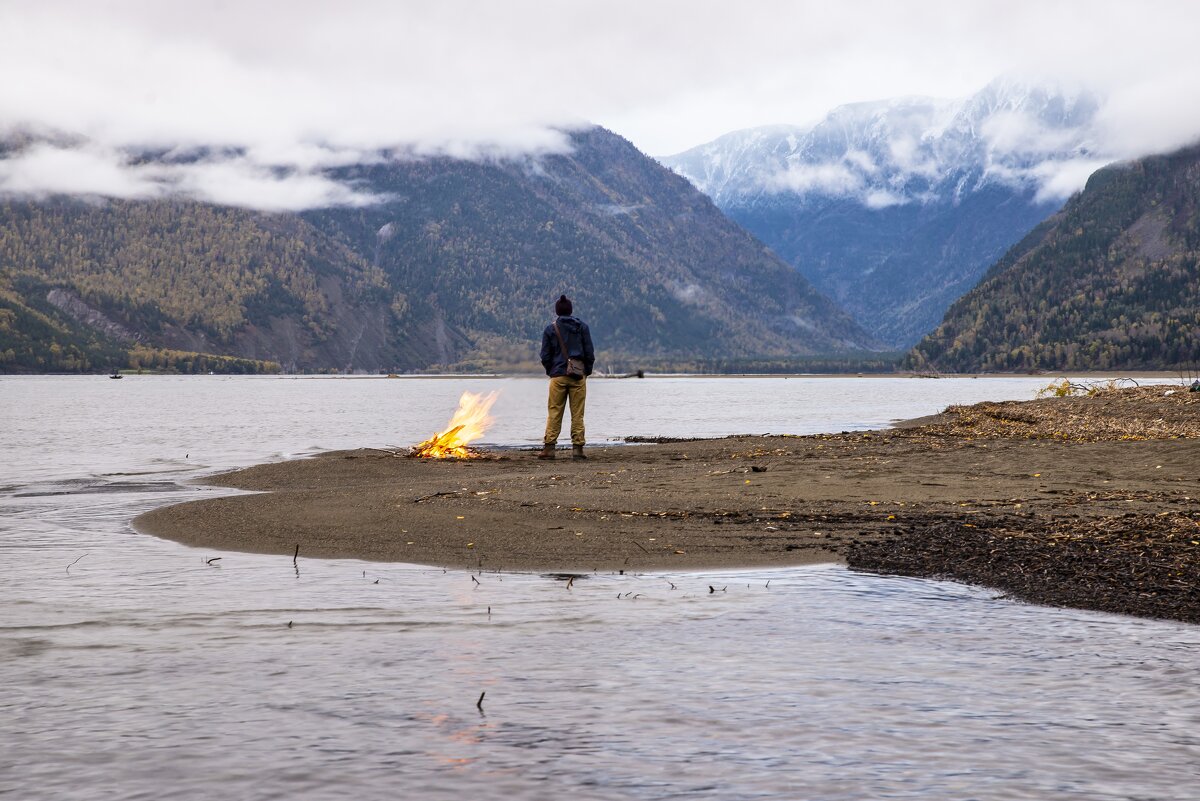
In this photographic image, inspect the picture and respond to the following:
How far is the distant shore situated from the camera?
15.0 meters

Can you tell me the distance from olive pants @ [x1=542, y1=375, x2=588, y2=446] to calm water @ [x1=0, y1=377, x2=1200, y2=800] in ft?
54.9

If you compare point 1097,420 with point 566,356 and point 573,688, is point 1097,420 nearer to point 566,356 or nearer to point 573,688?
point 566,356

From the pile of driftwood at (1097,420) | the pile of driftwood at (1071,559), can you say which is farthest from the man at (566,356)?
the pile of driftwood at (1071,559)

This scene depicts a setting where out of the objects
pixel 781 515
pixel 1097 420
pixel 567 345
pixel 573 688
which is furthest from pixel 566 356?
pixel 1097 420

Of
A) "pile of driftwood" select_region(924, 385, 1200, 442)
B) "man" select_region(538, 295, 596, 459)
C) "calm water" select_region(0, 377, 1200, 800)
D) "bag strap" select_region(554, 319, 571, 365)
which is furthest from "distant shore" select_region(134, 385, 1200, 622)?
"pile of driftwood" select_region(924, 385, 1200, 442)

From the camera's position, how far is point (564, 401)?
3228cm

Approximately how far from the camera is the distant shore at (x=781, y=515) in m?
15.0

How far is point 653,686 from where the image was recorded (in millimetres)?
9289

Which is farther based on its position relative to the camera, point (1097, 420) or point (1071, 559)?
point (1097, 420)

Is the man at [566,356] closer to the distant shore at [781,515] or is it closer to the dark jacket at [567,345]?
the dark jacket at [567,345]

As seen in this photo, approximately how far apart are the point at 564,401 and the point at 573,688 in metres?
23.2

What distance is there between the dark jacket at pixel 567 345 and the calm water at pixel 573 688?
16.4 meters

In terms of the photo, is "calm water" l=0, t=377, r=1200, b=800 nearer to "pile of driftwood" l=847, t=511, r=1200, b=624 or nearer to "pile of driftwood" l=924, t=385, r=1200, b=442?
"pile of driftwood" l=847, t=511, r=1200, b=624

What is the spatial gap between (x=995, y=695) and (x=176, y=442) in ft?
159
